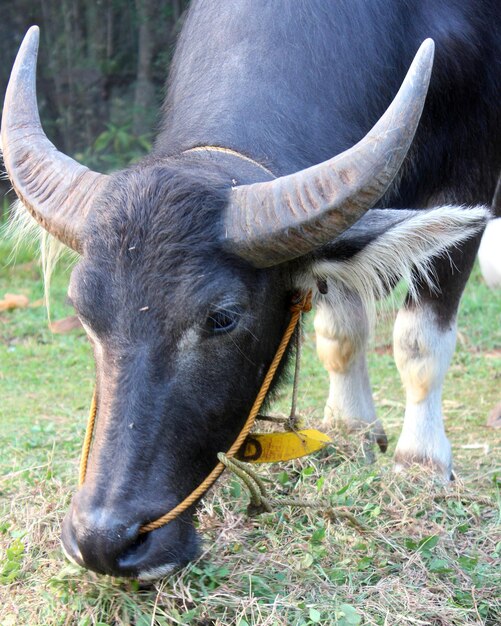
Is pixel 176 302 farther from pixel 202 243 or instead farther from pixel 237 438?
pixel 237 438

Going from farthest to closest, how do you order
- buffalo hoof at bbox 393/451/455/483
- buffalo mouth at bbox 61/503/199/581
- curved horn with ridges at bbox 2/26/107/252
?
buffalo hoof at bbox 393/451/455/483
curved horn with ridges at bbox 2/26/107/252
buffalo mouth at bbox 61/503/199/581

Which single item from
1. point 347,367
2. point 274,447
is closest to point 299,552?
point 274,447

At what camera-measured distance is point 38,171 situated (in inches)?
136

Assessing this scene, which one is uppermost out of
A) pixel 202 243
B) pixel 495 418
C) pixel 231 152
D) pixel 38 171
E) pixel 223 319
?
pixel 231 152

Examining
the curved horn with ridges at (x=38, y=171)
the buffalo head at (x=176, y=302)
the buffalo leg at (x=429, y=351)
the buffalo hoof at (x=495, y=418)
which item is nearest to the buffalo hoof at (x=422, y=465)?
the buffalo leg at (x=429, y=351)

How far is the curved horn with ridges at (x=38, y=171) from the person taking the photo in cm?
330

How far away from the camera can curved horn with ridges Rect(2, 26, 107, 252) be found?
330cm

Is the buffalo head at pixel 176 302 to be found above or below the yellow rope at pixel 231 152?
below

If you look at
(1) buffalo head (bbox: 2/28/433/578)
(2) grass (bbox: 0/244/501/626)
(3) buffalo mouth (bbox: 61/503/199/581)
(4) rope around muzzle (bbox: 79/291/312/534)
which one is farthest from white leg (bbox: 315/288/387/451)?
(3) buffalo mouth (bbox: 61/503/199/581)

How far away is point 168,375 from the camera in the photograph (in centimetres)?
296

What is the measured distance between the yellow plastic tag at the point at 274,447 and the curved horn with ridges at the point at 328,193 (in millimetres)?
760

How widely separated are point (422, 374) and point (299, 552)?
64.9 inches

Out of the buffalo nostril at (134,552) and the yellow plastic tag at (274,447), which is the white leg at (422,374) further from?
the buffalo nostril at (134,552)

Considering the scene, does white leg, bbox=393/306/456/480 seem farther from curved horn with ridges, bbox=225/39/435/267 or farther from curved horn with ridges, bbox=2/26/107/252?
curved horn with ridges, bbox=2/26/107/252
